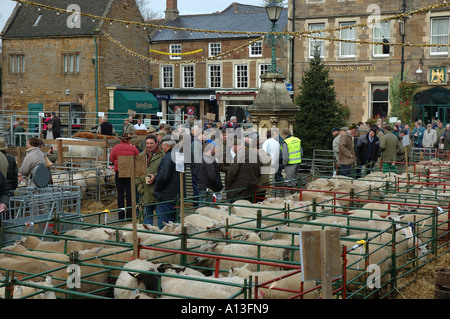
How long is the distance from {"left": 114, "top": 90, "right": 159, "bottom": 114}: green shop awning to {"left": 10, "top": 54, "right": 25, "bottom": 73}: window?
7429mm

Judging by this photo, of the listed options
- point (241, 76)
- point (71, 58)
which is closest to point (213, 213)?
point (71, 58)

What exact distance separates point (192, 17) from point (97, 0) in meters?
8.29

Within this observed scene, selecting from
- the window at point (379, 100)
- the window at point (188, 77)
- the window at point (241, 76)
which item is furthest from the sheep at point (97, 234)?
the window at point (188, 77)

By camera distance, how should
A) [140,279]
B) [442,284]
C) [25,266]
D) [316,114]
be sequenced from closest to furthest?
[140,279], [442,284], [25,266], [316,114]

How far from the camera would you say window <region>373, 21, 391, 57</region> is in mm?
32969

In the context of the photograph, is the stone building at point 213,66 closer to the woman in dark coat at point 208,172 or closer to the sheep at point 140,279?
the woman in dark coat at point 208,172

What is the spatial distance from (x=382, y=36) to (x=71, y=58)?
62.7 feet

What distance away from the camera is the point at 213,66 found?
43031 mm

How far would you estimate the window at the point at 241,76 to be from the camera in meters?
41.8

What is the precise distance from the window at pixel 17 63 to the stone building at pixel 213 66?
874cm

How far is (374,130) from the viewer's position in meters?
18.5

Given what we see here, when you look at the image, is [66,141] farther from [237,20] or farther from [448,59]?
[237,20]

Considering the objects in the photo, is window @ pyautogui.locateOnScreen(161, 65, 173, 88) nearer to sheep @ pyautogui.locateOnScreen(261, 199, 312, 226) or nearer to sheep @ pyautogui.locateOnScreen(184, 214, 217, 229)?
sheep @ pyautogui.locateOnScreen(261, 199, 312, 226)

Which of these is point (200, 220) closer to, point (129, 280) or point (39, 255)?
point (39, 255)
